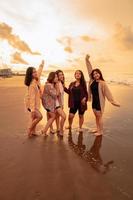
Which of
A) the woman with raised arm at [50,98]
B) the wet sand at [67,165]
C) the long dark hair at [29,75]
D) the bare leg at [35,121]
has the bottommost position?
the wet sand at [67,165]

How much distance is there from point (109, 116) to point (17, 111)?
4.03m

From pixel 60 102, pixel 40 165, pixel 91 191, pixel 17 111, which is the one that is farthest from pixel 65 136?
pixel 17 111

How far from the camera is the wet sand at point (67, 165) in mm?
3887

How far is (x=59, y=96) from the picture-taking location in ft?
24.8

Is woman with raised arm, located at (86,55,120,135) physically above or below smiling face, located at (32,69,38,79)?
below

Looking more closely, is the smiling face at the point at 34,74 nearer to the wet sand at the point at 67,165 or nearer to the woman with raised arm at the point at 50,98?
the woman with raised arm at the point at 50,98

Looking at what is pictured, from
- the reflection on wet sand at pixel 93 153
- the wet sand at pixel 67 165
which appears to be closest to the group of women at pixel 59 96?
the wet sand at pixel 67 165

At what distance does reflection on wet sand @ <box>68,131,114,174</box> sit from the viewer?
15.9 feet

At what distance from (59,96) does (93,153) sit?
246cm

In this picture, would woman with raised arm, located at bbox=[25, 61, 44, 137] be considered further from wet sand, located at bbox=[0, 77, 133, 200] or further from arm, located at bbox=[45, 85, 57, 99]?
wet sand, located at bbox=[0, 77, 133, 200]

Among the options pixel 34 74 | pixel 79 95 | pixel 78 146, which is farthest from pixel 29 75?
pixel 78 146

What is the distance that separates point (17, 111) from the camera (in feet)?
35.9

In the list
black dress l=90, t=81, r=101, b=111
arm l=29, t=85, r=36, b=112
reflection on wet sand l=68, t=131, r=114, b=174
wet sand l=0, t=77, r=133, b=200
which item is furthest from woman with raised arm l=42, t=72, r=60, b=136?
black dress l=90, t=81, r=101, b=111

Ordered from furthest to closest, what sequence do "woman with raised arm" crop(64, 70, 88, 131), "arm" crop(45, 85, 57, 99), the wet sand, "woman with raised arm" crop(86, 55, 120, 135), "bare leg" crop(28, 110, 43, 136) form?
"woman with raised arm" crop(64, 70, 88, 131), "woman with raised arm" crop(86, 55, 120, 135), "arm" crop(45, 85, 57, 99), "bare leg" crop(28, 110, 43, 136), the wet sand
